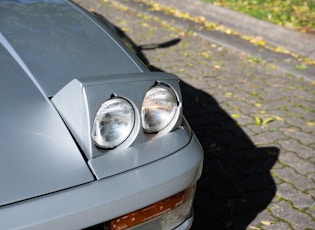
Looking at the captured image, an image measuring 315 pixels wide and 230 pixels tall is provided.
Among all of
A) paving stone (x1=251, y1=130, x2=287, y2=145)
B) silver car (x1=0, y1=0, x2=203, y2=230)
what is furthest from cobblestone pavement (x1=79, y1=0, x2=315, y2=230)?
silver car (x1=0, y1=0, x2=203, y2=230)

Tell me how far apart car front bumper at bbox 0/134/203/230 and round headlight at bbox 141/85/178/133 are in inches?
5.3

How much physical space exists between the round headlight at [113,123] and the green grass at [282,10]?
486 centimetres

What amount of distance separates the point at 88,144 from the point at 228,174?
176cm

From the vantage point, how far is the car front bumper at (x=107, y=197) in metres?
1.24

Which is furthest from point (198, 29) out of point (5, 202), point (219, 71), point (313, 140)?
point (5, 202)

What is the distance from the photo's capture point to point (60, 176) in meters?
1.34

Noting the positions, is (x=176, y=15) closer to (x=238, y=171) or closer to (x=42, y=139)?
(x=238, y=171)

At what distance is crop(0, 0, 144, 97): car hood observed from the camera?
65.2 inches

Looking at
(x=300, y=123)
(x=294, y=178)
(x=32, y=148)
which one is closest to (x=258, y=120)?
(x=300, y=123)

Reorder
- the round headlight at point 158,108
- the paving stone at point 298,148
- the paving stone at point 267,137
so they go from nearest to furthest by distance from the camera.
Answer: the round headlight at point 158,108, the paving stone at point 298,148, the paving stone at point 267,137

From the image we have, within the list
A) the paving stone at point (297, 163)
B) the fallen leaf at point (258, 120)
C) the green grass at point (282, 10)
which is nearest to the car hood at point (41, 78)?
the paving stone at point (297, 163)

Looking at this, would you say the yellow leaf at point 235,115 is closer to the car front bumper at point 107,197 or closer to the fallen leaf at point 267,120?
the fallen leaf at point 267,120

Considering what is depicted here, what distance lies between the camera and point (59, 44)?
5.99 feet

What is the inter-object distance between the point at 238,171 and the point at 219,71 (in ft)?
6.45
